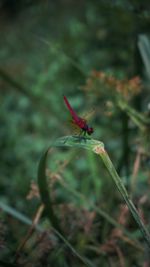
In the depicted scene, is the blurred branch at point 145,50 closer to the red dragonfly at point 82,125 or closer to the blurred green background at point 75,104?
the blurred green background at point 75,104

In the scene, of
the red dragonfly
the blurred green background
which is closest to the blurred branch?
the blurred green background

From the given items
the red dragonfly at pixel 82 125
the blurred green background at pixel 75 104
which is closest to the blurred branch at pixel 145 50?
the blurred green background at pixel 75 104

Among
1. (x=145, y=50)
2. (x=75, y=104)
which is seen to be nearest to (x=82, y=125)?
(x=145, y=50)

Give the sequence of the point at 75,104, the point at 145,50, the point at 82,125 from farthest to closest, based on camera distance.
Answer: the point at 75,104 < the point at 145,50 < the point at 82,125

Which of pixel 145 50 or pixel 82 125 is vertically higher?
pixel 145 50

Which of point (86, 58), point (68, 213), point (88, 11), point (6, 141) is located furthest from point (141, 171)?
point (88, 11)

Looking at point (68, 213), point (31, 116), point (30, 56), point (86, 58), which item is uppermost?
point (30, 56)

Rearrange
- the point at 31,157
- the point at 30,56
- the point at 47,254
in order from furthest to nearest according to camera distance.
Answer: the point at 30,56, the point at 31,157, the point at 47,254

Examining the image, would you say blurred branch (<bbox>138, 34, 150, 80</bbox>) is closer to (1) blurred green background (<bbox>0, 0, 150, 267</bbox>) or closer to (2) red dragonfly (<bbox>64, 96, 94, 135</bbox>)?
(1) blurred green background (<bbox>0, 0, 150, 267</bbox>)

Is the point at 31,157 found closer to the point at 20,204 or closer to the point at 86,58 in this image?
the point at 20,204

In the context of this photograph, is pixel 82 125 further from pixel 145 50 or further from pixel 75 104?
pixel 75 104
